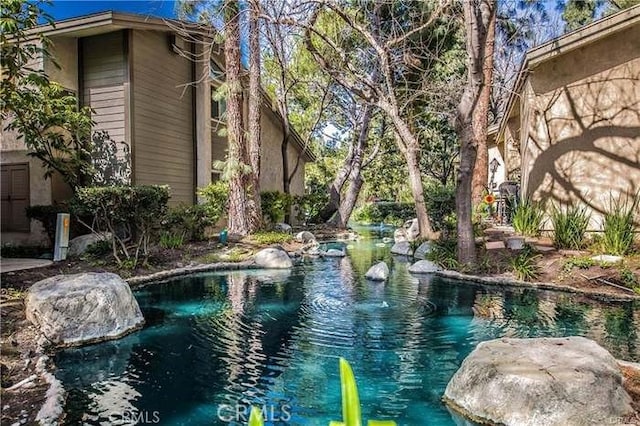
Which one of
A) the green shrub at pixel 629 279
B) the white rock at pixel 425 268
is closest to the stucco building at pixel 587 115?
the green shrub at pixel 629 279

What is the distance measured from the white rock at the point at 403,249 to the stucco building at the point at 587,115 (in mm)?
3354

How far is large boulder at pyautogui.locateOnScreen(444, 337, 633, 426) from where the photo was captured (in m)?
2.93

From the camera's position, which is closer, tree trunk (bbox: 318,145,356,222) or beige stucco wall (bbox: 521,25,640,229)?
beige stucco wall (bbox: 521,25,640,229)

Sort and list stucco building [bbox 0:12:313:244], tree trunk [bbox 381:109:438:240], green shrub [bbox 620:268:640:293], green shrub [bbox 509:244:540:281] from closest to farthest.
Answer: green shrub [bbox 620:268:640:293] < green shrub [bbox 509:244:540:281] < stucco building [bbox 0:12:313:244] < tree trunk [bbox 381:109:438:240]

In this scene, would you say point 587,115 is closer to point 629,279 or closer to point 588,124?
point 588,124

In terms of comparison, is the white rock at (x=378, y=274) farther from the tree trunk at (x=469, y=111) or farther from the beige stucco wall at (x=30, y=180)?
the beige stucco wall at (x=30, y=180)

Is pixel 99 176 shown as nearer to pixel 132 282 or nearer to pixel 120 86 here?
pixel 120 86

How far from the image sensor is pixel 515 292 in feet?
24.1

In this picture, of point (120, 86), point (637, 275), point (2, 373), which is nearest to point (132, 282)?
point (2, 373)

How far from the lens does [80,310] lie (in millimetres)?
4922

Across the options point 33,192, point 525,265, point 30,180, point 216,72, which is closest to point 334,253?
point 525,265

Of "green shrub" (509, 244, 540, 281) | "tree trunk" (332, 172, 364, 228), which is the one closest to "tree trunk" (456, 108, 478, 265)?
"green shrub" (509, 244, 540, 281)

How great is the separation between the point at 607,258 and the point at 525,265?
131 cm

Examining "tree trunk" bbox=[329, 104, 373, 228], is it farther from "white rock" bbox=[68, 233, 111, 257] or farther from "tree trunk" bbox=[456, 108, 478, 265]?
"white rock" bbox=[68, 233, 111, 257]
